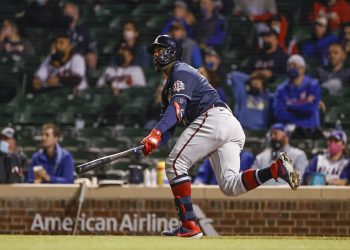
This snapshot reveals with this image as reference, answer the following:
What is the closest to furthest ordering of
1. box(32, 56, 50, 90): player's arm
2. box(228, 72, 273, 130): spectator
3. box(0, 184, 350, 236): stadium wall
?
box(0, 184, 350, 236): stadium wall, box(228, 72, 273, 130): spectator, box(32, 56, 50, 90): player's arm

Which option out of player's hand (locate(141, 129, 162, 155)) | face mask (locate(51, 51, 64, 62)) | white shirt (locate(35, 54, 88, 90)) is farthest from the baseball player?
face mask (locate(51, 51, 64, 62))

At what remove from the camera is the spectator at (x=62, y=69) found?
1599 centimetres

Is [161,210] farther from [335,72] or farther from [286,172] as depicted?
[335,72]

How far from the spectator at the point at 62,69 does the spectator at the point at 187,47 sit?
1.60 m

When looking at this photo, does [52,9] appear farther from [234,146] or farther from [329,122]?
[234,146]

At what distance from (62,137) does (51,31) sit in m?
2.16

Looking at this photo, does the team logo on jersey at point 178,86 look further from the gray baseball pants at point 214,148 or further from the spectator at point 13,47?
the spectator at point 13,47

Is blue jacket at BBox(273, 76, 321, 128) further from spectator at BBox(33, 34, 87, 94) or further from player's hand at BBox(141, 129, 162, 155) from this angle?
player's hand at BBox(141, 129, 162, 155)

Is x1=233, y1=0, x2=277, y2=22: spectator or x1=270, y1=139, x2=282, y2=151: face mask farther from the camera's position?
x1=233, y1=0, x2=277, y2=22: spectator

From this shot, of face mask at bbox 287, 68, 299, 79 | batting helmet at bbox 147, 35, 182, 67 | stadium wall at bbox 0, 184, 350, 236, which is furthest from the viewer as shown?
face mask at bbox 287, 68, 299, 79

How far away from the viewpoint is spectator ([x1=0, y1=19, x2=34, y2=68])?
16594 millimetres

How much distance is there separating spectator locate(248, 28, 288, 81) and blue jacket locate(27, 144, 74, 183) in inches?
147

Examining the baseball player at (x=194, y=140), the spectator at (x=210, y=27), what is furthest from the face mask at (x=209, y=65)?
the baseball player at (x=194, y=140)

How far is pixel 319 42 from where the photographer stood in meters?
15.3
